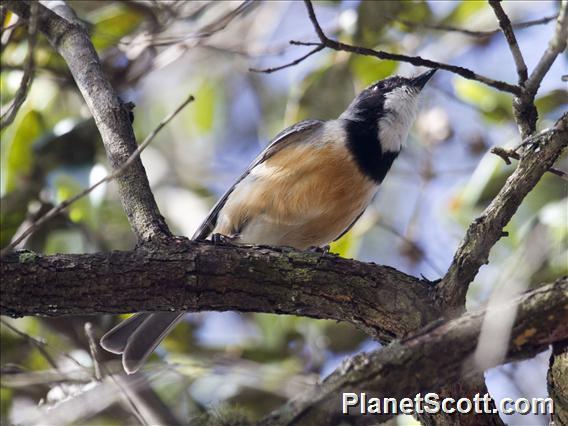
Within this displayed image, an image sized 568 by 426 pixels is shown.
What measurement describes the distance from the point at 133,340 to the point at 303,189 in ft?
3.53

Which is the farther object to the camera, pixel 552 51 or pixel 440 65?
pixel 440 65

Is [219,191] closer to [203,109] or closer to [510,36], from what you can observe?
[203,109]

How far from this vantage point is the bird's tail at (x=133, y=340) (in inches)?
141

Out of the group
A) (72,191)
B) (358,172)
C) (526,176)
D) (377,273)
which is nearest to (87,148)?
(72,191)

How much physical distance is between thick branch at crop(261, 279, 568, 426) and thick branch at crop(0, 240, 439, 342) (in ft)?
1.62

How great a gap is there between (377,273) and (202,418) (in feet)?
3.03

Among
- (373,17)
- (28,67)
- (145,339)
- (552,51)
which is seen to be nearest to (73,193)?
(145,339)

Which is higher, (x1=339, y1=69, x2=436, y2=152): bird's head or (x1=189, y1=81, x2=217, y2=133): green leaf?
(x1=189, y1=81, x2=217, y2=133): green leaf

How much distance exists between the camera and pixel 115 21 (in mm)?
5293

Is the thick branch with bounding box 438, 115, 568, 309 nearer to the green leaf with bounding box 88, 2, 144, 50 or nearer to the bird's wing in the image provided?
the bird's wing

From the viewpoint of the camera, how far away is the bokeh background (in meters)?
3.71

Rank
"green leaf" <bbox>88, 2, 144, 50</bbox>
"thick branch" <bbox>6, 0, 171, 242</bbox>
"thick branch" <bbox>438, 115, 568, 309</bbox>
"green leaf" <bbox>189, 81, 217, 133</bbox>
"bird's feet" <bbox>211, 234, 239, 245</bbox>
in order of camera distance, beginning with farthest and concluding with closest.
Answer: "green leaf" <bbox>189, 81, 217, 133</bbox> → "green leaf" <bbox>88, 2, 144, 50</bbox> → "bird's feet" <bbox>211, 234, 239, 245</bbox> → "thick branch" <bbox>6, 0, 171, 242</bbox> → "thick branch" <bbox>438, 115, 568, 309</bbox>

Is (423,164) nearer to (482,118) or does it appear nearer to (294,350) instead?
(482,118)

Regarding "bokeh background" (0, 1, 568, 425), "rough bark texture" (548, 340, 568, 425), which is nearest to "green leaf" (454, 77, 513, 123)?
"bokeh background" (0, 1, 568, 425)
